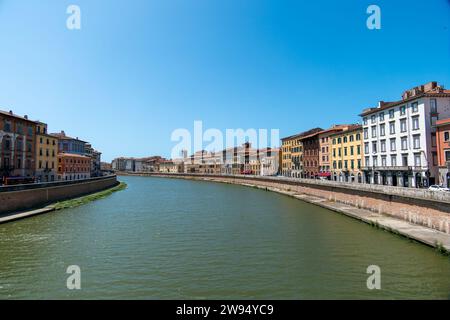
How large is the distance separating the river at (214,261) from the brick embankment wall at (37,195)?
16.7 ft

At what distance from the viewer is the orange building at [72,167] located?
7044 centimetres

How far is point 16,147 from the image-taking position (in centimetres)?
4762

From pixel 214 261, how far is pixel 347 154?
50.0 m

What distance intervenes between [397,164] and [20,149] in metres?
60.6

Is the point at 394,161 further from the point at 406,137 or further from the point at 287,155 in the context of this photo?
the point at 287,155

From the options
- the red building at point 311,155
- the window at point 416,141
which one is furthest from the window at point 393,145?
the red building at point 311,155

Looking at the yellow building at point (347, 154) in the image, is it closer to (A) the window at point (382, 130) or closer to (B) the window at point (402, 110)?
(A) the window at point (382, 130)

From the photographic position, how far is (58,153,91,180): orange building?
231 ft

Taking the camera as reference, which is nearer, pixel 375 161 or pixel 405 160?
pixel 405 160

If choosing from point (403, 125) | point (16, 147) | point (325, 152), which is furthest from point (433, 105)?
point (16, 147)

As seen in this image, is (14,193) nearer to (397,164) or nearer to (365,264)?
(365,264)

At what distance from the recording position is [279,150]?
10031cm

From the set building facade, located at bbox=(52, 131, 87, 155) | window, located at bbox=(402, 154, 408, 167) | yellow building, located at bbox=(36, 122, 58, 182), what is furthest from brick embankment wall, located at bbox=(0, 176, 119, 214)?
window, located at bbox=(402, 154, 408, 167)
